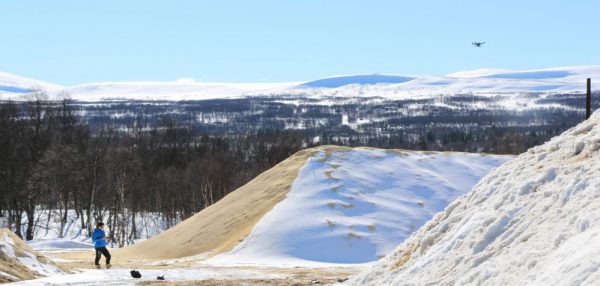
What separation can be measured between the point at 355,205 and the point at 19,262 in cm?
1489

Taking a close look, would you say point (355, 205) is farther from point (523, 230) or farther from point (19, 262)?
point (523, 230)

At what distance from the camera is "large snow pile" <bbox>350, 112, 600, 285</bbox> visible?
683 cm

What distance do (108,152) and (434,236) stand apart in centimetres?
6316

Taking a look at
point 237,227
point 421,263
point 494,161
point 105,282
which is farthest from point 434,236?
point 494,161

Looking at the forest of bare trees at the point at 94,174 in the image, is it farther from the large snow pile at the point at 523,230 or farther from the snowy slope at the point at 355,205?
the large snow pile at the point at 523,230

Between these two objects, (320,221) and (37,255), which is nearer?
(37,255)

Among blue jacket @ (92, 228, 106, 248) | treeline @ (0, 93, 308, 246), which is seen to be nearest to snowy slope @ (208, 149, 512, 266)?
blue jacket @ (92, 228, 106, 248)

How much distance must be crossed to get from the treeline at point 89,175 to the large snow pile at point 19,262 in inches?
1376

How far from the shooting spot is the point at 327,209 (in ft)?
94.7

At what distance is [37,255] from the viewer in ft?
61.7

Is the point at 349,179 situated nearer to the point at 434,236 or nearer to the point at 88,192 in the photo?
the point at 434,236

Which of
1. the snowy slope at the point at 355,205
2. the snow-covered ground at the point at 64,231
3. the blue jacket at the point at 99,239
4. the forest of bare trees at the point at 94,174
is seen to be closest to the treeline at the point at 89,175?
the forest of bare trees at the point at 94,174

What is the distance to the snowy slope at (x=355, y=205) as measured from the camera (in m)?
26.1

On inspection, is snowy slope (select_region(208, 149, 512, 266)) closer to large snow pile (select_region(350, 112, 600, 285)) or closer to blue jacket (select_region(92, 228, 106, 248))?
blue jacket (select_region(92, 228, 106, 248))
